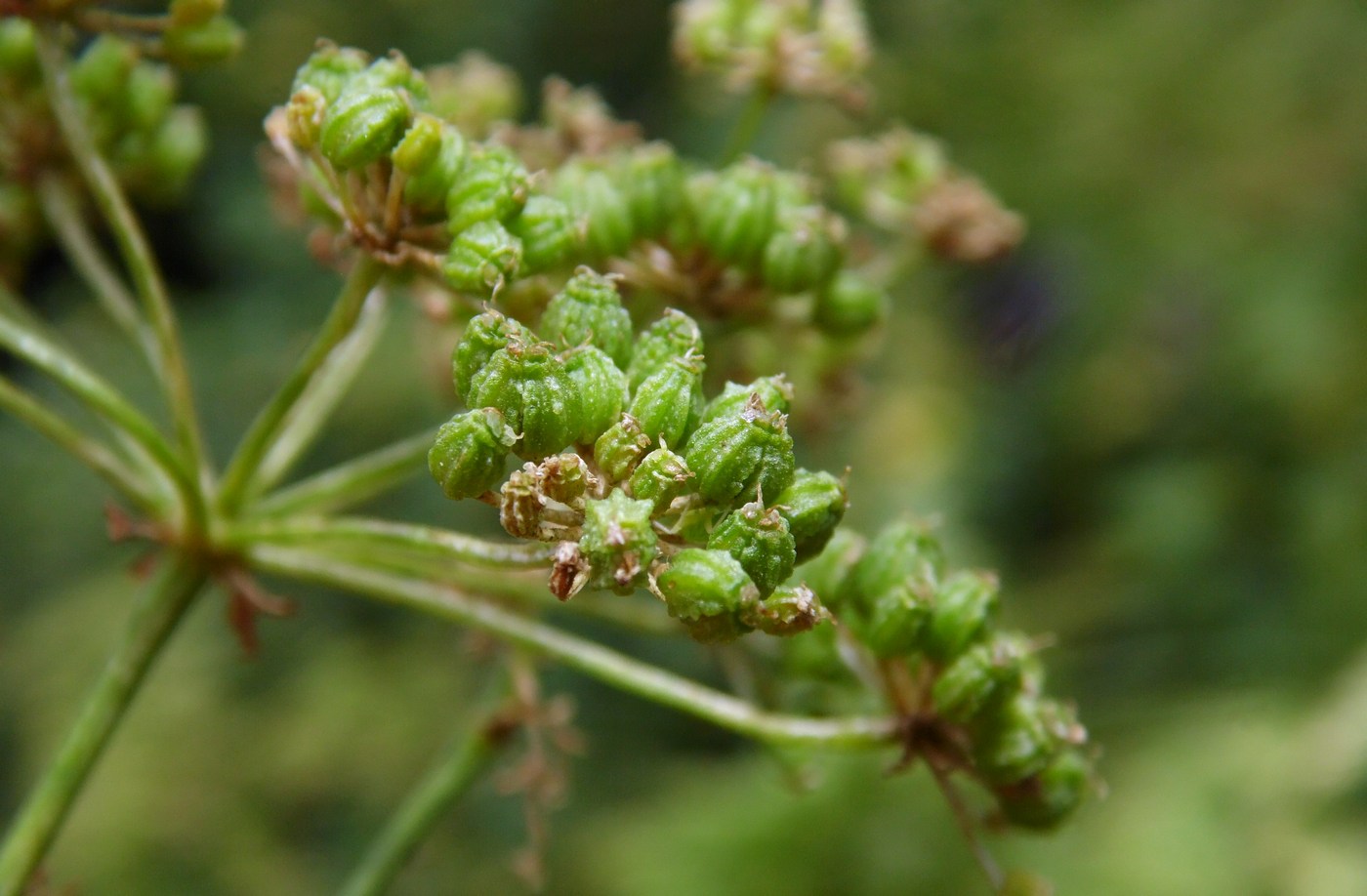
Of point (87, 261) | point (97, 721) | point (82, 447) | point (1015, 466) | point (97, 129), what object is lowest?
point (97, 721)

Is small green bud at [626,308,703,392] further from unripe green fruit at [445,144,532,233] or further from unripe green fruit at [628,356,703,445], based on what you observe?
unripe green fruit at [445,144,532,233]

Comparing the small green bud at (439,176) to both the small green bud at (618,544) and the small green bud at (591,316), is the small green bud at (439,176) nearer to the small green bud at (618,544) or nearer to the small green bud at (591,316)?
the small green bud at (591,316)

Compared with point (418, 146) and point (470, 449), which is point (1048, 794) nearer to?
point (470, 449)

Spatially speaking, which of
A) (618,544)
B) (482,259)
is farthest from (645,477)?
(482,259)

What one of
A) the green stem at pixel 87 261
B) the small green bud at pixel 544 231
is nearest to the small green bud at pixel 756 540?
the small green bud at pixel 544 231

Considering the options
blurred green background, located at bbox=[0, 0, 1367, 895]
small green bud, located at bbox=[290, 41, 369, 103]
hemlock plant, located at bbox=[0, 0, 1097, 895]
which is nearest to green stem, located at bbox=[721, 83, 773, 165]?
hemlock plant, located at bbox=[0, 0, 1097, 895]

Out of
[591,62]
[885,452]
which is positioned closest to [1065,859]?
[885,452]

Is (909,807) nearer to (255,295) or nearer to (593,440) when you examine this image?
(593,440)
